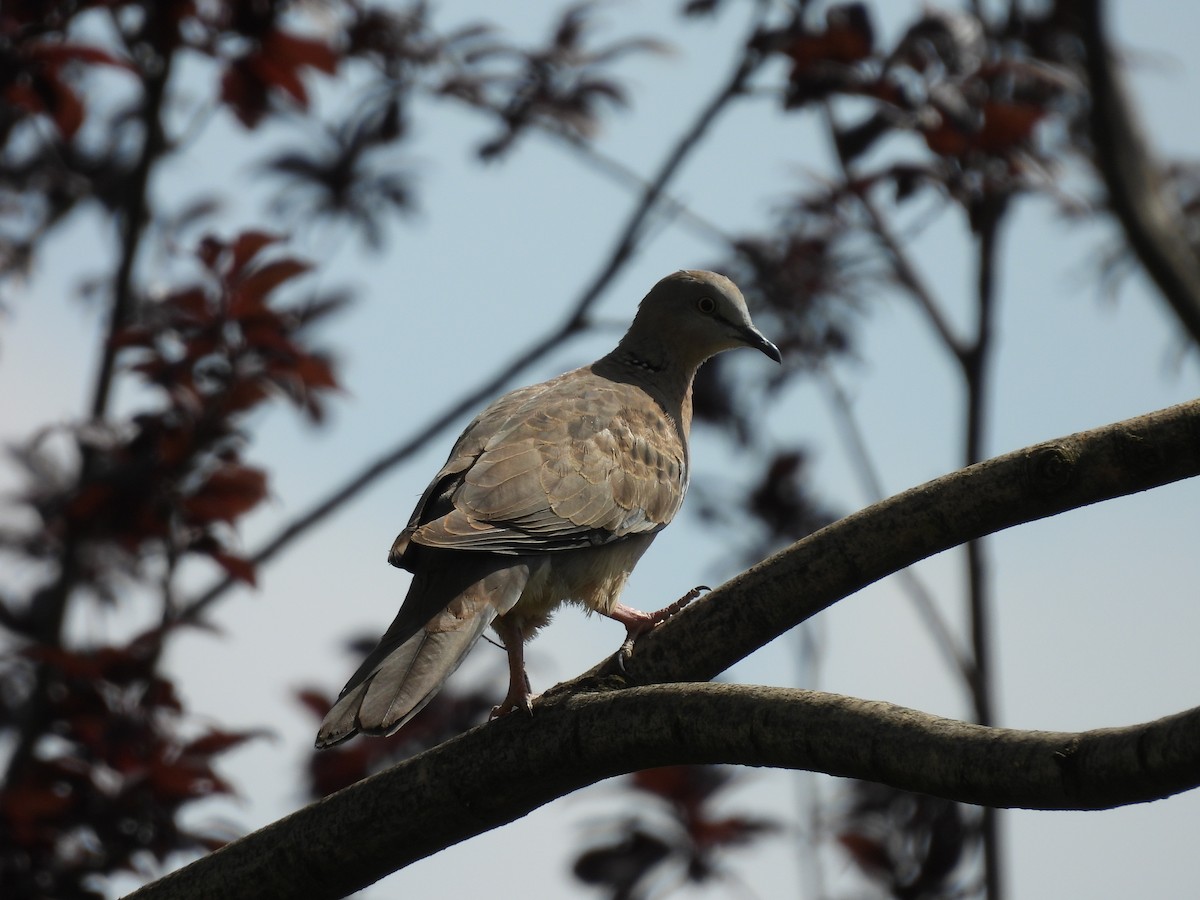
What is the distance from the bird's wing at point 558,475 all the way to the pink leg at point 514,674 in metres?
0.27

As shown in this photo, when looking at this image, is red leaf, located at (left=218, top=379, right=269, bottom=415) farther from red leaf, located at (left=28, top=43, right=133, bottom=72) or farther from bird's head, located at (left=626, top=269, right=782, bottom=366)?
bird's head, located at (left=626, top=269, right=782, bottom=366)

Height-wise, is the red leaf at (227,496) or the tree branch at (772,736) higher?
the red leaf at (227,496)

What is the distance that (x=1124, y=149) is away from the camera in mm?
4023

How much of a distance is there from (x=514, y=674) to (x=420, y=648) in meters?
0.33

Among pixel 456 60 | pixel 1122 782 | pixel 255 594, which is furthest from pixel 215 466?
pixel 1122 782

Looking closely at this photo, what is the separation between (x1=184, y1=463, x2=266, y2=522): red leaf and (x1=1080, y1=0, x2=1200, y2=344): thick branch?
2505 mm

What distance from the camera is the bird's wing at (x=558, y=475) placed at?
380 centimetres

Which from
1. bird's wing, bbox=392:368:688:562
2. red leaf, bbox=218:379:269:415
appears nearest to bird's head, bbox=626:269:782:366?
bird's wing, bbox=392:368:688:562

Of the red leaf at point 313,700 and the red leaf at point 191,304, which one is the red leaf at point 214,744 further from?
the red leaf at point 191,304

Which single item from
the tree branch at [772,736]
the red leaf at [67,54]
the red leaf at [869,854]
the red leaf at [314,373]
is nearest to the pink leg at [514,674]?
the tree branch at [772,736]

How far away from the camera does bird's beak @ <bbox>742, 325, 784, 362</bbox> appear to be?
5.06 metres

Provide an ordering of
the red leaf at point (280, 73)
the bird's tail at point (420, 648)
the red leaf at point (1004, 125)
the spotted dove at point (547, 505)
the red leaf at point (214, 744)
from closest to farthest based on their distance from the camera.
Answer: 1. the bird's tail at point (420, 648)
2. the spotted dove at point (547, 505)
3. the red leaf at point (214, 744)
4. the red leaf at point (1004, 125)
5. the red leaf at point (280, 73)

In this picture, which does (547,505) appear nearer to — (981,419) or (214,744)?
(214,744)

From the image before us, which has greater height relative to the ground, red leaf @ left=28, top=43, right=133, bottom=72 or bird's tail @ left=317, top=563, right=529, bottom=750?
red leaf @ left=28, top=43, right=133, bottom=72
